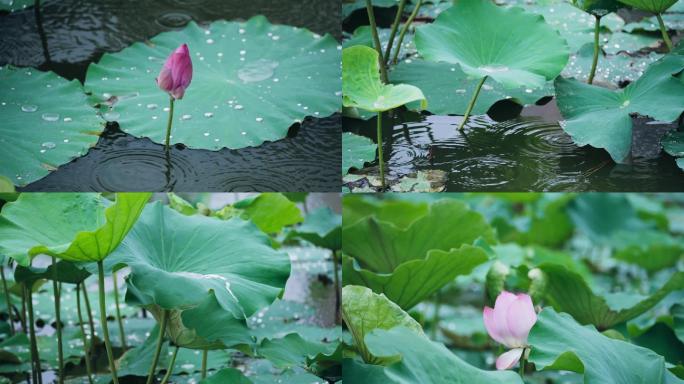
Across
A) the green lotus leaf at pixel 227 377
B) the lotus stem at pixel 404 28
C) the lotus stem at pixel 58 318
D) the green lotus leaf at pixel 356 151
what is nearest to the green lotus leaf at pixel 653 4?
the lotus stem at pixel 404 28

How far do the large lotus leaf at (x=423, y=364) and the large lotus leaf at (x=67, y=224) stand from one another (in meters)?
0.30

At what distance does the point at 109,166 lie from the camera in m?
1.21

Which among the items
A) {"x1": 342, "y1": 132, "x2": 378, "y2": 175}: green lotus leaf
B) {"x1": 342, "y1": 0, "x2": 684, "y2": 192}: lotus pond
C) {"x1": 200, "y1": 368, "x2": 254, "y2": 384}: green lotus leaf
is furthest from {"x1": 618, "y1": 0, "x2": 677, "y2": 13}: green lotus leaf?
{"x1": 200, "y1": 368, "x2": 254, "y2": 384}: green lotus leaf

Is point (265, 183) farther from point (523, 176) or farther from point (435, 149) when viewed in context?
point (523, 176)

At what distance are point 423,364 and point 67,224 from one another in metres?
0.48

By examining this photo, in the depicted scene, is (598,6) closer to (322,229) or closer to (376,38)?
(376,38)

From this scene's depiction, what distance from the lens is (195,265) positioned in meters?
1.01

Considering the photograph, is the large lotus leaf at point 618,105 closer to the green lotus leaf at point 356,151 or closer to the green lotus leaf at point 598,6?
the green lotus leaf at point 598,6

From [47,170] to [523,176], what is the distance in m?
0.72

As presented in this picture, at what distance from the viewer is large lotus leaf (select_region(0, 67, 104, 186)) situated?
1215mm

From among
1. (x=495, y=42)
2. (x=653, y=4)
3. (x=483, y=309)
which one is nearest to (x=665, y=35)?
(x=653, y=4)

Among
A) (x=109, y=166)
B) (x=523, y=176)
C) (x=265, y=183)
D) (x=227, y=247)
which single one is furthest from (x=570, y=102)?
(x=109, y=166)

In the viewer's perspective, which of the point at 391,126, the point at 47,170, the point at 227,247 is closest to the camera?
the point at 227,247

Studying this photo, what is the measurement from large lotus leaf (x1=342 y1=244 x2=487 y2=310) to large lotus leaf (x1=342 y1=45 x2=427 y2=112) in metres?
0.21
